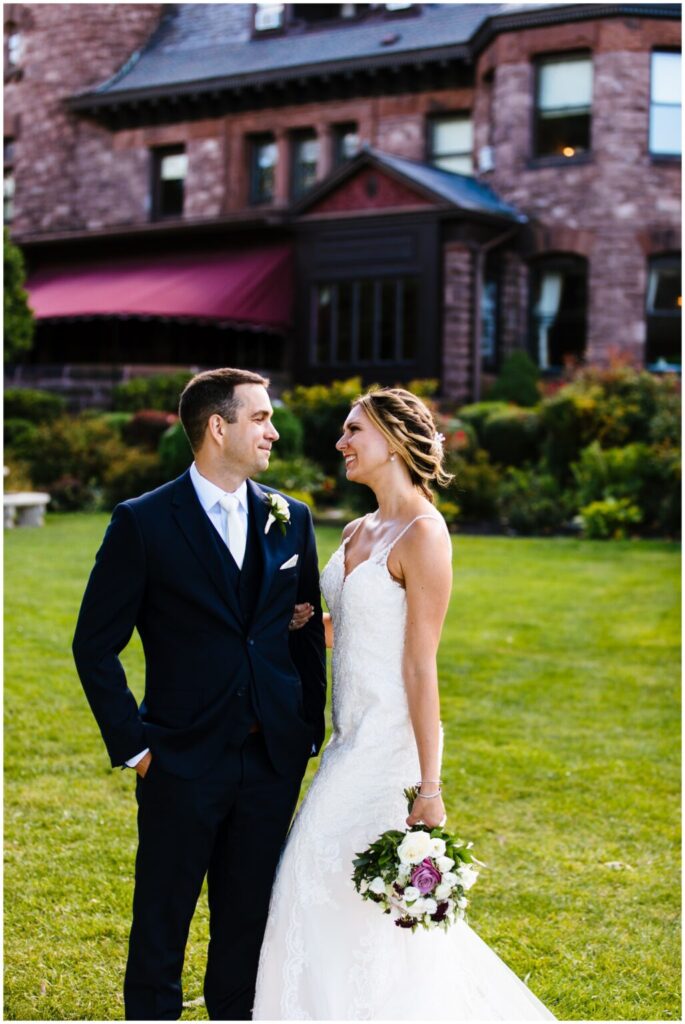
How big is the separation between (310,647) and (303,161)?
26.0 metres

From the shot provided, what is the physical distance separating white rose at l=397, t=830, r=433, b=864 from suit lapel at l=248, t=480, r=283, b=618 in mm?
850

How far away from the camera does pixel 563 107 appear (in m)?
24.5

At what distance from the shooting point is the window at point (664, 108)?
23984 millimetres

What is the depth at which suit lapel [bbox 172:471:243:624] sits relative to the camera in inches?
155

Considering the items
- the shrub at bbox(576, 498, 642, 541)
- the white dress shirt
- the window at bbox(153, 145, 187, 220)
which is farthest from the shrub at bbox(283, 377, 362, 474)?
the white dress shirt

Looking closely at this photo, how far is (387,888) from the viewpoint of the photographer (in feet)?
→ 12.3

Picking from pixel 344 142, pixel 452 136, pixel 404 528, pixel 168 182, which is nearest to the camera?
pixel 404 528

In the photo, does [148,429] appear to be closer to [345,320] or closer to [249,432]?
[345,320]

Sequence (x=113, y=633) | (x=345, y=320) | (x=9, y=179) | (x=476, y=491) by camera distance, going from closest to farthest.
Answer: (x=113, y=633) < (x=476, y=491) < (x=345, y=320) < (x=9, y=179)

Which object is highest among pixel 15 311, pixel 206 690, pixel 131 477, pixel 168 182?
pixel 168 182

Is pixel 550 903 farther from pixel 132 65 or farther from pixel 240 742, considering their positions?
pixel 132 65

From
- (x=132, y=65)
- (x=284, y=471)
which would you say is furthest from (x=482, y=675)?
(x=132, y=65)

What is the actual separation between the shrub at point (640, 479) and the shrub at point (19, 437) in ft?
29.1

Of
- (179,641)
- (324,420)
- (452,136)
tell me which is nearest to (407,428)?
(179,641)
